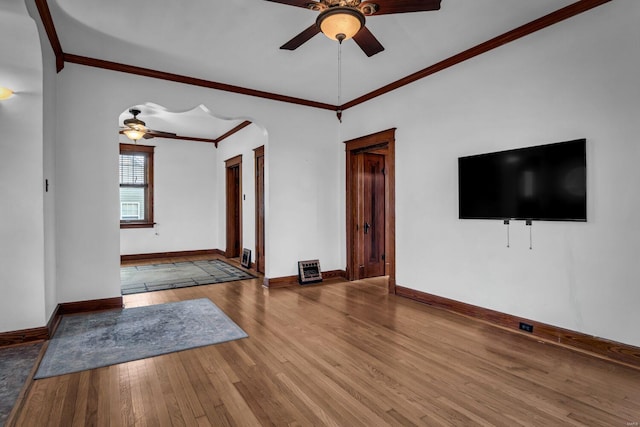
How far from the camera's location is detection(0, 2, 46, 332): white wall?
3.11 m

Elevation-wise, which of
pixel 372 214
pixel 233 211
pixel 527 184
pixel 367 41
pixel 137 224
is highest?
pixel 367 41

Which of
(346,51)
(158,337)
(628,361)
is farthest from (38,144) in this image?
(628,361)

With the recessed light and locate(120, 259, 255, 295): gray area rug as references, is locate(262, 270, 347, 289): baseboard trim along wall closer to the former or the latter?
locate(120, 259, 255, 295): gray area rug

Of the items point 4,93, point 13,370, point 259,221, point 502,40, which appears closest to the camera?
point 13,370

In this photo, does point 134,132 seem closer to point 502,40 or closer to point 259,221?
point 259,221

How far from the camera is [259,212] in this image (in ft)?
22.0

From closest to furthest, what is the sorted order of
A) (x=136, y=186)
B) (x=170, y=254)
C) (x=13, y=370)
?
(x=13, y=370)
(x=136, y=186)
(x=170, y=254)

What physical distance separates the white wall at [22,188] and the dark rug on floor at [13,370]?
25 centimetres

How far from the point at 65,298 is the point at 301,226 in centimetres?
328

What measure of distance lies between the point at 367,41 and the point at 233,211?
6166 mm

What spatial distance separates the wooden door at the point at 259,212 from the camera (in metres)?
6.57

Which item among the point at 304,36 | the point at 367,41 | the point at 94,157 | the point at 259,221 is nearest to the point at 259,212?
the point at 259,221

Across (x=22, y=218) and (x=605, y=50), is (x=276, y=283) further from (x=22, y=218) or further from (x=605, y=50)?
(x=605, y=50)

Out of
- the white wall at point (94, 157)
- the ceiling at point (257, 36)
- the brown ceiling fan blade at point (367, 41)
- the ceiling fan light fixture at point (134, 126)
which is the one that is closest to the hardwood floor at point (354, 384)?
the white wall at point (94, 157)
